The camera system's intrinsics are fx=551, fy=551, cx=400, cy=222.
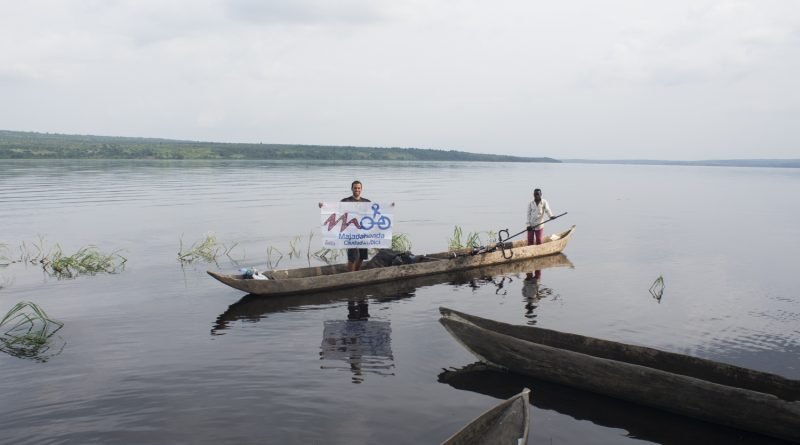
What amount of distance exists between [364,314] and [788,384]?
856 cm

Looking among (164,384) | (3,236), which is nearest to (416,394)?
(164,384)

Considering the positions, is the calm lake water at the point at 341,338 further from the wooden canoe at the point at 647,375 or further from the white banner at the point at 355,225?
the white banner at the point at 355,225

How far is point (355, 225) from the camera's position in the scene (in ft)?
51.1

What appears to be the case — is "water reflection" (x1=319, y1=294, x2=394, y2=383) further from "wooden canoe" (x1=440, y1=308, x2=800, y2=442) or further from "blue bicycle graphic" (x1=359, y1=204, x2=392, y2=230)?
"blue bicycle graphic" (x1=359, y1=204, x2=392, y2=230)

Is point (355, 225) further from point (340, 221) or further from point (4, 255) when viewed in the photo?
point (4, 255)

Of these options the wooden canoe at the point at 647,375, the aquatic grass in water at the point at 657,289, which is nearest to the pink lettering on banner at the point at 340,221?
the wooden canoe at the point at 647,375

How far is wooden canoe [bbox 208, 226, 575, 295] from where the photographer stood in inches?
560

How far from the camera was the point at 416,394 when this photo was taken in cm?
902

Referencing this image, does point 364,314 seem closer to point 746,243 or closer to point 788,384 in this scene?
point 788,384

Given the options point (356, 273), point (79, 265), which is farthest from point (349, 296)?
point (79, 265)

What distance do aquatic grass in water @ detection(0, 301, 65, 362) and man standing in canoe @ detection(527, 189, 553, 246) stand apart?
1415cm

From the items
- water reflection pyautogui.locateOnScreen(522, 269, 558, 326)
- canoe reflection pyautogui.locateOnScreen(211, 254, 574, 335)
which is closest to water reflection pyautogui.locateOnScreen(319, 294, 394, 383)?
canoe reflection pyautogui.locateOnScreen(211, 254, 574, 335)

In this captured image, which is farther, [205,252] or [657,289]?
[205,252]

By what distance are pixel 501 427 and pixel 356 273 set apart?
29.9ft
